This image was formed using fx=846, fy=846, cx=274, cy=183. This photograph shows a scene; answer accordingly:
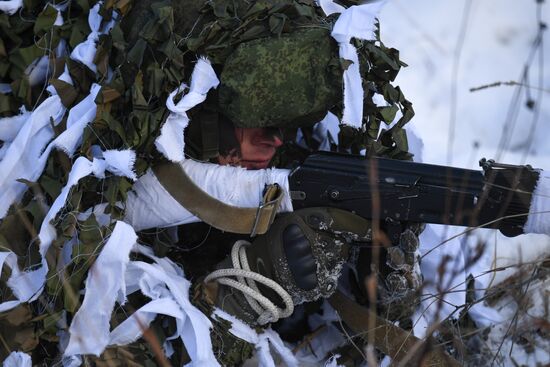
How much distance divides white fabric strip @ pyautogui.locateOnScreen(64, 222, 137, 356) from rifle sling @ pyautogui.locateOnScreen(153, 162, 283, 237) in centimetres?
24

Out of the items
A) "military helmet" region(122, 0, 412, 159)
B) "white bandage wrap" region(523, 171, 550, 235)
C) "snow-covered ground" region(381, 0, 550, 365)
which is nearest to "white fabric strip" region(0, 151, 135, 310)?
"military helmet" region(122, 0, 412, 159)

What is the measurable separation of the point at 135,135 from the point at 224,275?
1.59ft

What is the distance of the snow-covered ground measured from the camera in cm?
349

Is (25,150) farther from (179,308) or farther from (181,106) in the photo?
(179,308)

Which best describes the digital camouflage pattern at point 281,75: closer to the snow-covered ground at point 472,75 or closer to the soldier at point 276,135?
the soldier at point 276,135

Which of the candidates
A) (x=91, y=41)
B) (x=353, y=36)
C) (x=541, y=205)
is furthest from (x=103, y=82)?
(x=541, y=205)

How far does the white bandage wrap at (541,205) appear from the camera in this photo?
2.26 metres

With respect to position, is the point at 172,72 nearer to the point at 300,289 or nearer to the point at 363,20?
the point at 363,20

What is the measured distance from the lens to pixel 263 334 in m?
2.55

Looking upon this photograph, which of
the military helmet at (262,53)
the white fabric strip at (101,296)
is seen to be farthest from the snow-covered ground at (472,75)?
the white fabric strip at (101,296)

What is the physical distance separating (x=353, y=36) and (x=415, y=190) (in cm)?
46

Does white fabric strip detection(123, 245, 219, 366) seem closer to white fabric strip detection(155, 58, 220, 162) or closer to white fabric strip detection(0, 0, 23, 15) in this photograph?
white fabric strip detection(155, 58, 220, 162)

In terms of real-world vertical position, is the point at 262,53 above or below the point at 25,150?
above

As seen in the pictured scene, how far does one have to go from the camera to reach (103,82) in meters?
2.38
